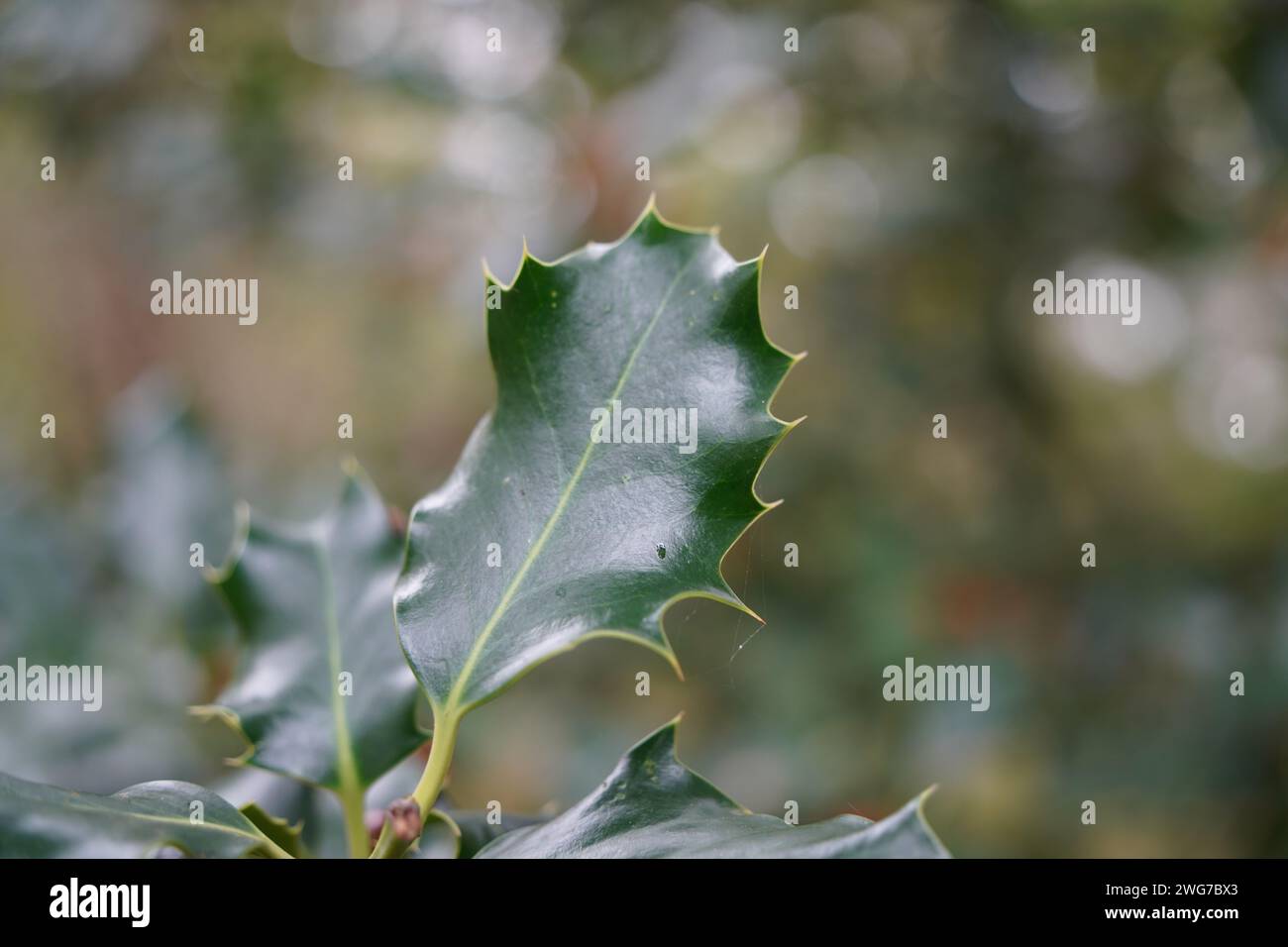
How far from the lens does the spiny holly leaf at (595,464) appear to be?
0.39 m

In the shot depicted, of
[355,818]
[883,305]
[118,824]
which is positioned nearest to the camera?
[118,824]

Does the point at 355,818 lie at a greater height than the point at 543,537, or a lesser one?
lesser

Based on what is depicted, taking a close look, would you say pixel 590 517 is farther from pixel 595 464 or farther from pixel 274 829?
pixel 274 829

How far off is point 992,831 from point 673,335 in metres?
1.34

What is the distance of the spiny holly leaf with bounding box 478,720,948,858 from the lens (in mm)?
299

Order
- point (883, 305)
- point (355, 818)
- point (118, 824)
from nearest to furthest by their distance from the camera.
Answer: point (118, 824) → point (355, 818) → point (883, 305)

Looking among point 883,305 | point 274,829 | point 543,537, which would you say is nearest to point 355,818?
point 274,829

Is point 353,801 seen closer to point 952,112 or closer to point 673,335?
point 673,335

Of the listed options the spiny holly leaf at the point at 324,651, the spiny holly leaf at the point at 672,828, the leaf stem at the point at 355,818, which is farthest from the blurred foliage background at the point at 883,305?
the spiny holly leaf at the point at 672,828

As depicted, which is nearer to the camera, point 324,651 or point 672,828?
point 672,828

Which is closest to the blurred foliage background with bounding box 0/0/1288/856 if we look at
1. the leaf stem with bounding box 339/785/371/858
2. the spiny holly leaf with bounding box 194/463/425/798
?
the spiny holly leaf with bounding box 194/463/425/798

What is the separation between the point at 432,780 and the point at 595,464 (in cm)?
13

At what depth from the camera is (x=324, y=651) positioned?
1.74 ft
